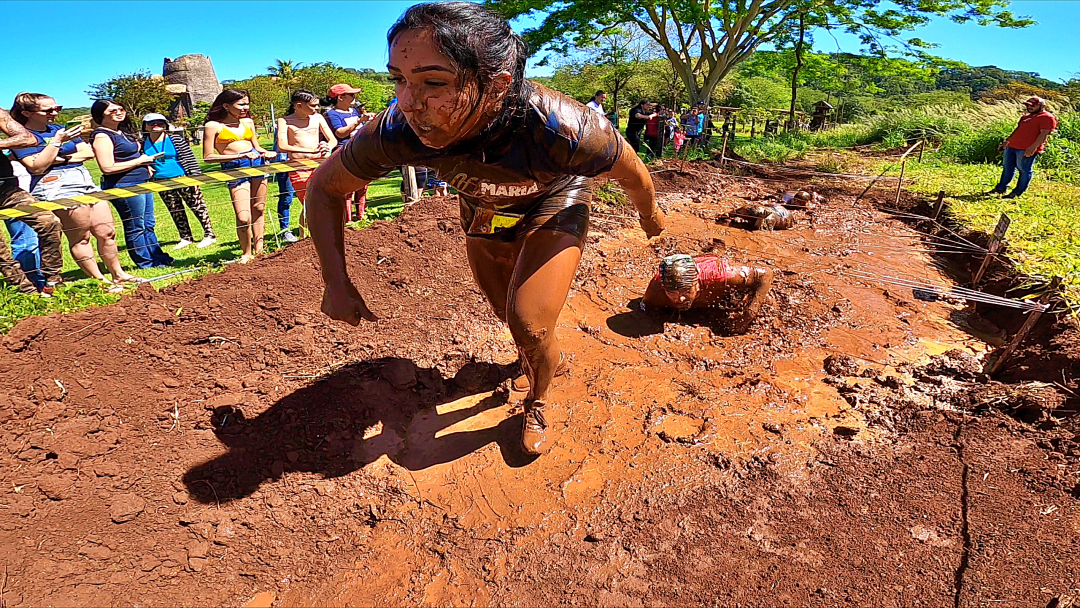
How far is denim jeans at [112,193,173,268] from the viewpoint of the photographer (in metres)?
4.76

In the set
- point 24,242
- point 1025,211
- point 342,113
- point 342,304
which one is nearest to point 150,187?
point 24,242

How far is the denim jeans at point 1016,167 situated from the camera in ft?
25.7

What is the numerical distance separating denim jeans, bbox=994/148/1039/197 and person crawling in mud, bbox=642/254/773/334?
667 cm

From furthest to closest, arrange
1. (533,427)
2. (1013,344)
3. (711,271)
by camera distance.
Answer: (711,271), (1013,344), (533,427)

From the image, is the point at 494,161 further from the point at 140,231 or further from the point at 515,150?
the point at 140,231

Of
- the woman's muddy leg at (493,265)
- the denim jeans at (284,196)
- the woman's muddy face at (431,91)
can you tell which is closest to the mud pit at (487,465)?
the woman's muddy leg at (493,265)

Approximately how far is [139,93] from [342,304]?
22.6 m

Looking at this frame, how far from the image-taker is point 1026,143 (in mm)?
7664

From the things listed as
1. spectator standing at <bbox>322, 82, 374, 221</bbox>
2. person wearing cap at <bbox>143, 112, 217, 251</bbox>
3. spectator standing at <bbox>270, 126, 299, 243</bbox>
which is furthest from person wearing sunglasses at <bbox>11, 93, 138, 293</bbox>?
spectator standing at <bbox>322, 82, 374, 221</bbox>

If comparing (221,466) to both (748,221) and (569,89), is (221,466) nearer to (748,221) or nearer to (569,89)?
(748,221)

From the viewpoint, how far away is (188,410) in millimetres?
2703

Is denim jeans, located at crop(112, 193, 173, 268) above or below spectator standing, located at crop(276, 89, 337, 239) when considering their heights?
below

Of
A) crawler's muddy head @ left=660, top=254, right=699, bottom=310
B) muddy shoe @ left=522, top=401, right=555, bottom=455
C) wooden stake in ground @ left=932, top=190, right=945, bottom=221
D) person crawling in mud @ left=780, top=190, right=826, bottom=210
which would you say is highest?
wooden stake in ground @ left=932, top=190, right=945, bottom=221

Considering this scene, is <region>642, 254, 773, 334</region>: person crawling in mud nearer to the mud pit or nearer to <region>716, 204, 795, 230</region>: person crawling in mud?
the mud pit
